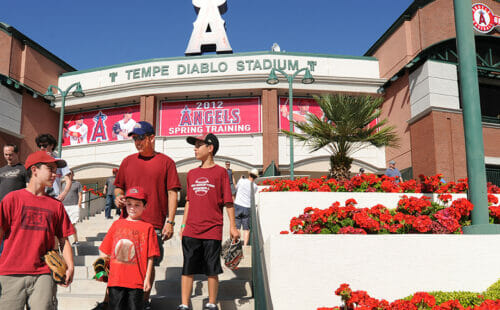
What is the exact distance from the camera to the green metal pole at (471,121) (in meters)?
5.88

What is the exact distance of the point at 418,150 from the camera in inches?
732

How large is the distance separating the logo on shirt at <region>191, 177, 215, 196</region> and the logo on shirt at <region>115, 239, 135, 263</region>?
45.3 inches

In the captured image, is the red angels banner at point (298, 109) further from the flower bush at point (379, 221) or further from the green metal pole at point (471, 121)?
the green metal pole at point (471, 121)

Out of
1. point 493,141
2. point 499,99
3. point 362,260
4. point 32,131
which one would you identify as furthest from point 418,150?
point 32,131

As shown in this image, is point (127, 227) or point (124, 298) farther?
point (127, 227)

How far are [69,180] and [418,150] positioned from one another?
15.6m

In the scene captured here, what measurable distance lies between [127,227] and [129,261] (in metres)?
0.31

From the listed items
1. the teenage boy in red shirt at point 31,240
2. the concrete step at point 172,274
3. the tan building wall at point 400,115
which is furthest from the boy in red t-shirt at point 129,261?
the tan building wall at point 400,115

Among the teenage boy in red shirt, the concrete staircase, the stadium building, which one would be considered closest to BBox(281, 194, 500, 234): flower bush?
the concrete staircase

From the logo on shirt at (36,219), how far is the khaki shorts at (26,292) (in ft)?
1.30

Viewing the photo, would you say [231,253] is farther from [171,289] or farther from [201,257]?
[171,289]

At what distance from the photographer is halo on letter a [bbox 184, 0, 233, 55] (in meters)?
25.1

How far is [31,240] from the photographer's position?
3.52 metres

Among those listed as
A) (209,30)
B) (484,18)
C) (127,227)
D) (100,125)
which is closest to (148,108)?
(100,125)
